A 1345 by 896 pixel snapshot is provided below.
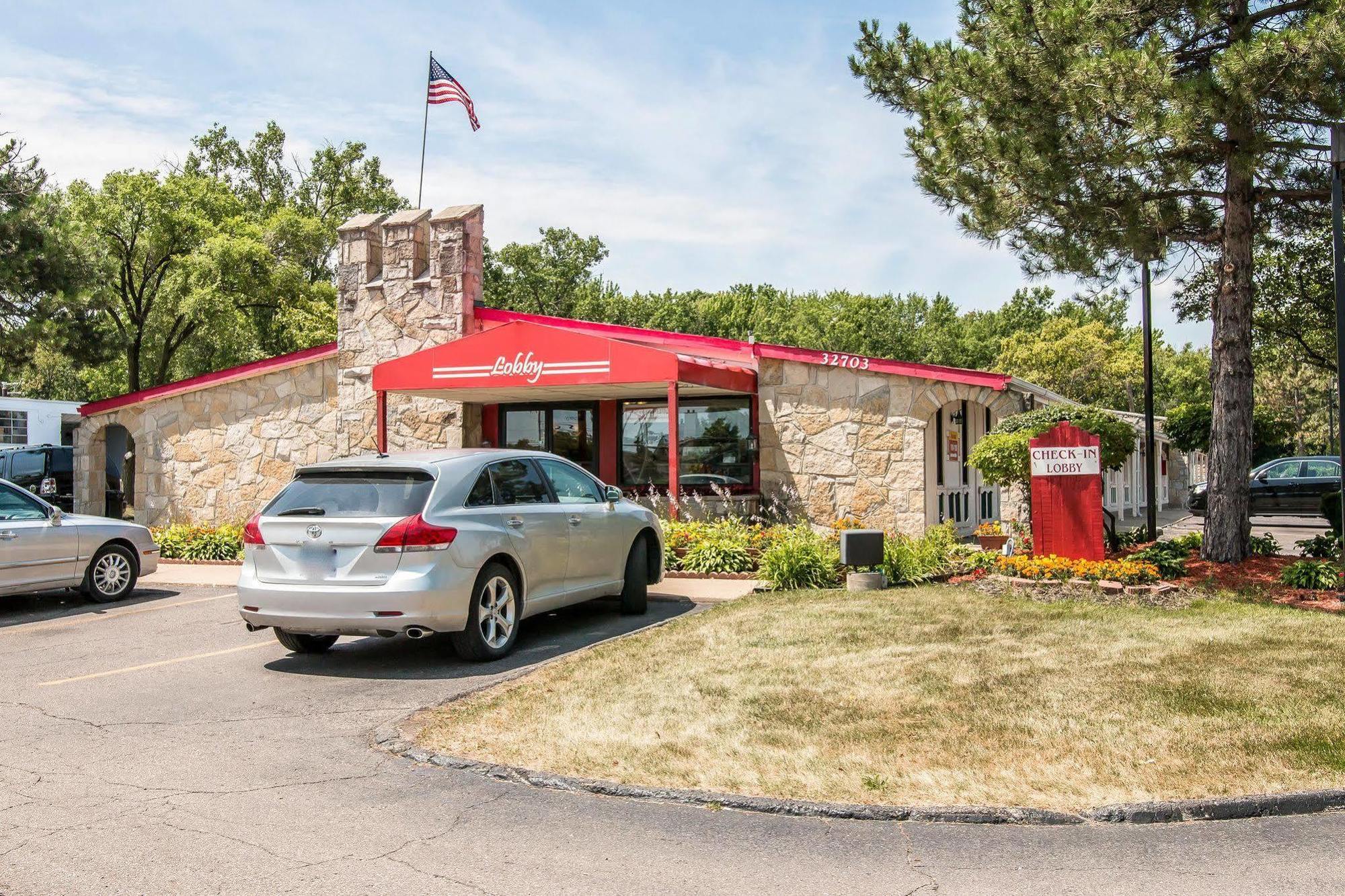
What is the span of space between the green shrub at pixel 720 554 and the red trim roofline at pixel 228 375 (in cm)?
894

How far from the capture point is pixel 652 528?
33.9 ft

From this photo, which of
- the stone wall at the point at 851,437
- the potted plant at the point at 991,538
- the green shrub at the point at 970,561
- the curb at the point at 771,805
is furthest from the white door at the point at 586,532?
the stone wall at the point at 851,437

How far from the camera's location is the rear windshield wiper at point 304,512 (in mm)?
7652

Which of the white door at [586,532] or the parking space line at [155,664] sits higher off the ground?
the white door at [586,532]

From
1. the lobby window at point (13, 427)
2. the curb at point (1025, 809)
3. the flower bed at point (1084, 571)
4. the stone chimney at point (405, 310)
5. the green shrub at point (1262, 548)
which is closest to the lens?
the curb at point (1025, 809)

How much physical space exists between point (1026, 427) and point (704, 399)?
20.1ft

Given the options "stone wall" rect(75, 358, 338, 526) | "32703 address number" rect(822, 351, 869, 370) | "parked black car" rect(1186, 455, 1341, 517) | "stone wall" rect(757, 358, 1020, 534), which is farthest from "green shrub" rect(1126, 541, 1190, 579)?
"parked black car" rect(1186, 455, 1341, 517)

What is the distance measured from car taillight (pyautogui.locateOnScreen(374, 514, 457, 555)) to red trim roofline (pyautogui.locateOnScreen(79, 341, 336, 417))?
12186 millimetres

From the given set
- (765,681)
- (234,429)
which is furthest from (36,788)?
(234,429)

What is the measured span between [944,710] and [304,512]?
4615 mm

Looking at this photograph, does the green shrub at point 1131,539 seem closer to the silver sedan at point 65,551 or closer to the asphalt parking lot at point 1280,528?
the asphalt parking lot at point 1280,528

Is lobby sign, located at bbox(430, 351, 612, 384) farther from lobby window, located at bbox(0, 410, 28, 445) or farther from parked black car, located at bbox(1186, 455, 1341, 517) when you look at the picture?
lobby window, located at bbox(0, 410, 28, 445)

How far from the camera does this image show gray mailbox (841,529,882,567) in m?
11.1

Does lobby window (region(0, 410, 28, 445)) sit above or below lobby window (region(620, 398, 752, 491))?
above
